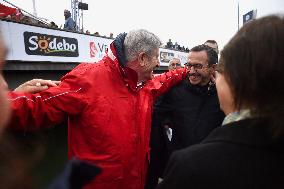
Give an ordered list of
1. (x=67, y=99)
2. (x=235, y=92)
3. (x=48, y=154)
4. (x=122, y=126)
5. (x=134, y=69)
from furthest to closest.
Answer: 1. (x=48, y=154)
2. (x=134, y=69)
3. (x=122, y=126)
4. (x=67, y=99)
5. (x=235, y=92)

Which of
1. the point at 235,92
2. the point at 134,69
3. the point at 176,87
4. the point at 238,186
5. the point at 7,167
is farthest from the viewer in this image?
the point at 176,87

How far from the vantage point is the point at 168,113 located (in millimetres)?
3209

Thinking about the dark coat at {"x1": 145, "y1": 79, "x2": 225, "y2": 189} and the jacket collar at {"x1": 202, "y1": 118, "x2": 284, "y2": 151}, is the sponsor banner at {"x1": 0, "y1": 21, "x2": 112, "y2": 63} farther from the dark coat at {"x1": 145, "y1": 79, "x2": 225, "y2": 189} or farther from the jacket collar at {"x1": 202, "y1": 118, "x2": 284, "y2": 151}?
the jacket collar at {"x1": 202, "y1": 118, "x2": 284, "y2": 151}

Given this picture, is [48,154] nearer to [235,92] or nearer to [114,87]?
[114,87]

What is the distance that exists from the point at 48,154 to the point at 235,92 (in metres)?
2.22

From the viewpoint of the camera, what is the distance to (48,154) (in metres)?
3.01

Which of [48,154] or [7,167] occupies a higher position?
[7,167]

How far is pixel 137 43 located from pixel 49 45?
5.84m

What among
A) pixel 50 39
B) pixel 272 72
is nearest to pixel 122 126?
pixel 272 72

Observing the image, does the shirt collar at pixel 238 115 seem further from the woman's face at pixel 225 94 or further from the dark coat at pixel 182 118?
the dark coat at pixel 182 118

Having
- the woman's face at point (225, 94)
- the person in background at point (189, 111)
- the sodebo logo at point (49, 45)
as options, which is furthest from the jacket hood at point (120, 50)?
the sodebo logo at point (49, 45)

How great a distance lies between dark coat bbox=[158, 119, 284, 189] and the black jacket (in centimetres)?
184

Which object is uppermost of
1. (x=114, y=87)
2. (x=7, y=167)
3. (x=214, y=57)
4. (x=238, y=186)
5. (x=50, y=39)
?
(x=50, y=39)

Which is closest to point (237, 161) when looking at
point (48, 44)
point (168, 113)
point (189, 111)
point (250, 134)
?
point (250, 134)
